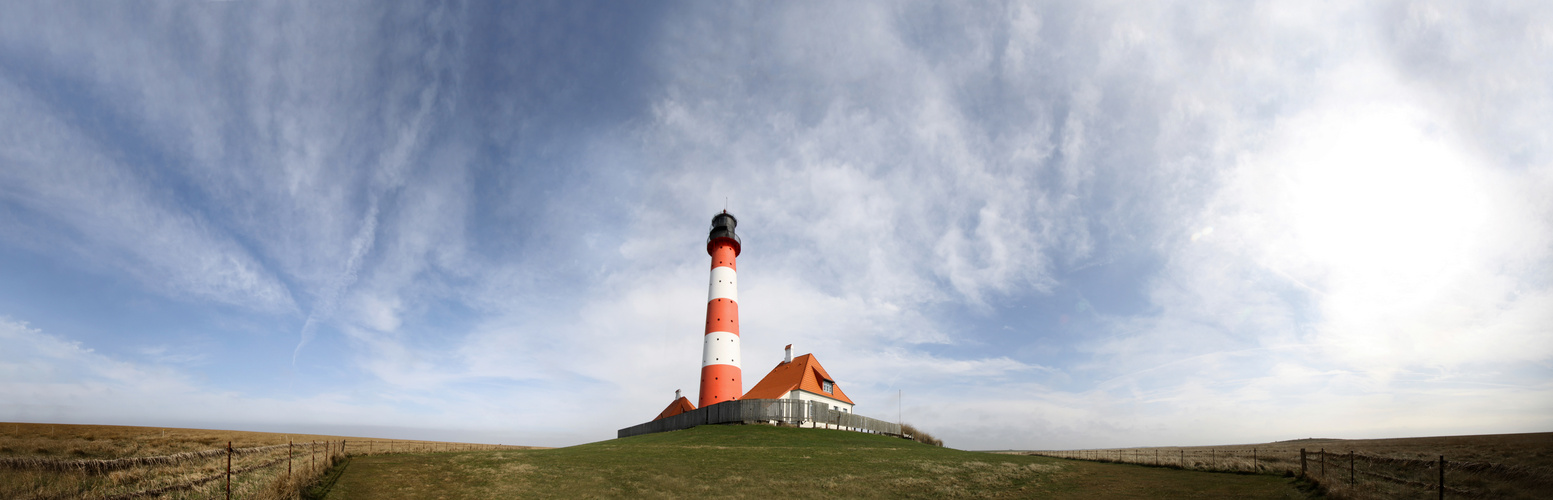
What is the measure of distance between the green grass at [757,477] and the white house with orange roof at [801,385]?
16.4 meters

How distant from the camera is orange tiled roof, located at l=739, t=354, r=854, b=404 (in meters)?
46.9

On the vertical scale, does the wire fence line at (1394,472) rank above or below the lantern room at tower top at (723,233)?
below

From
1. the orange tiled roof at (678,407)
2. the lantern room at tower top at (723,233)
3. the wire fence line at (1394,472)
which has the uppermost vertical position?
the lantern room at tower top at (723,233)

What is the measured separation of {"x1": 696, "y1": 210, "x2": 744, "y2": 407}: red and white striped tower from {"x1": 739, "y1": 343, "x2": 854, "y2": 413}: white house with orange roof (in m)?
3.29

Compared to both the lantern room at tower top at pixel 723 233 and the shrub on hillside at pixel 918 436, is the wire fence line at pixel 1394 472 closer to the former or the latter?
the shrub on hillside at pixel 918 436

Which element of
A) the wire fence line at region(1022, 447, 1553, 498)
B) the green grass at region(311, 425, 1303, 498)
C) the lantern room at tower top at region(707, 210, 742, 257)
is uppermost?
the lantern room at tower top at region(707, 210, 742, 257)

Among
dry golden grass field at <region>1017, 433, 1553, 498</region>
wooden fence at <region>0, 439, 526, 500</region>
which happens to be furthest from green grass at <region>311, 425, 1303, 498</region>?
dry golden grass field at <region>1017, 433, 1553, 498</region>

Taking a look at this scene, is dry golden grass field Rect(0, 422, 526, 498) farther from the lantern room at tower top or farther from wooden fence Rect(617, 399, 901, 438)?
the lantern room at tower top

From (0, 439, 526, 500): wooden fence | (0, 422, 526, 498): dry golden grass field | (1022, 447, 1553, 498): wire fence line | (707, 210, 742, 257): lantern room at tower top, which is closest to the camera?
(0, 422, 526, 498): dry golden grass field

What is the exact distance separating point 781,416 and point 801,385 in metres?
5.32

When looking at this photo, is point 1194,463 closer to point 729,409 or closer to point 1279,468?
point 1279,468

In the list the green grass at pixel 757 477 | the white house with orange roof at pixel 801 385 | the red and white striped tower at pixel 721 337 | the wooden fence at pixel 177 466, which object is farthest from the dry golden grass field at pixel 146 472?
the white house with orange roof at pixel 801 385

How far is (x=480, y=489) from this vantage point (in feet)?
61.6

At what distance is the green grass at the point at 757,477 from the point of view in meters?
19.2
